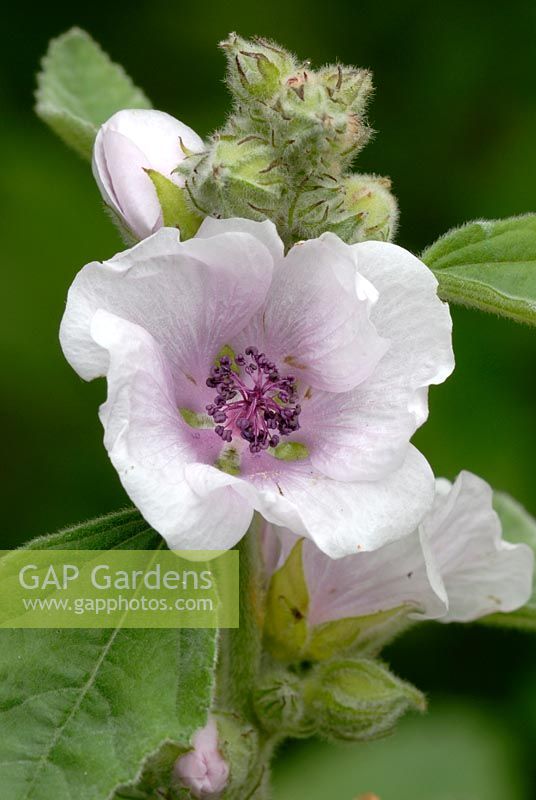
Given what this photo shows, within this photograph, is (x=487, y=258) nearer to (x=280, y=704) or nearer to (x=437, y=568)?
(x=437, y=568)

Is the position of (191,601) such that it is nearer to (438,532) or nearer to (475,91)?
(438,532)

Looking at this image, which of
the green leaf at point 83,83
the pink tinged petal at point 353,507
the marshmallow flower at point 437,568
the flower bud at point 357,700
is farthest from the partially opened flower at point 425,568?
the green leaf at point 83,83

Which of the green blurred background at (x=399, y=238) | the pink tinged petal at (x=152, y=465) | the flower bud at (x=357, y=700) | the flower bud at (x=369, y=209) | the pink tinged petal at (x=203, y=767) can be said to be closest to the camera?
the pink tinged petal at (x=152, y=465)

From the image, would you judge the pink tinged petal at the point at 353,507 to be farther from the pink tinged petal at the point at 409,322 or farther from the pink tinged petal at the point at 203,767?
the pink tinged petal at the point at 203,767

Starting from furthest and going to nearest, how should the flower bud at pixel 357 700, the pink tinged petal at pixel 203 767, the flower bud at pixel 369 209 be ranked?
the flower bud at pixel 357 700 < the pink tinged petal at pixel 203 767 < the flower bud at pixel 369 209

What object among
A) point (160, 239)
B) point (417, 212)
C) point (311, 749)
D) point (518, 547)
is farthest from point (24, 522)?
point (160, 239)

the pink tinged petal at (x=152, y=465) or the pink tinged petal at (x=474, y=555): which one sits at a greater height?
the pink tinged petal at (x=152, y=465)

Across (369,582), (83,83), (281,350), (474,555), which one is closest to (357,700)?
(369,582)
